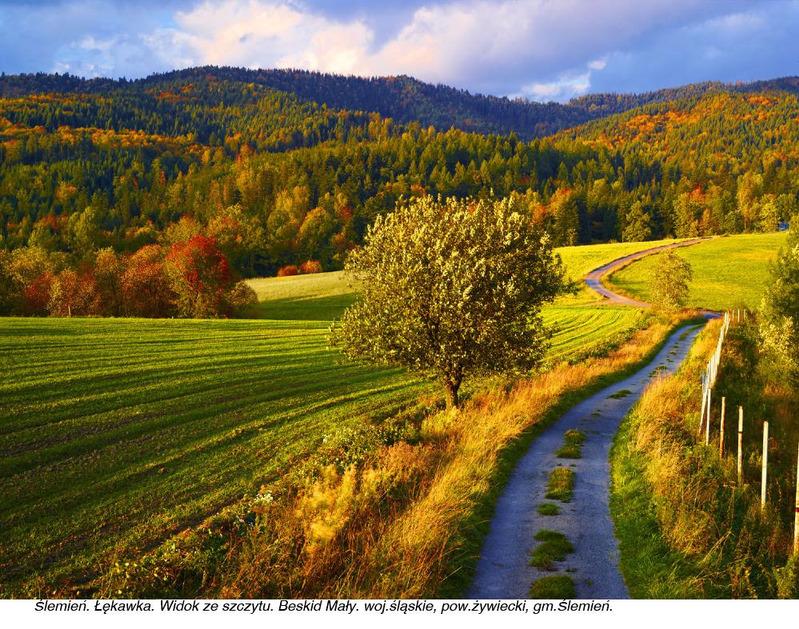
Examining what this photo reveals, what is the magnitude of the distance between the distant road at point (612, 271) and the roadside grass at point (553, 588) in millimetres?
77741

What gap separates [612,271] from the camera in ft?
360

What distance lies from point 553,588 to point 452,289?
12870 mm

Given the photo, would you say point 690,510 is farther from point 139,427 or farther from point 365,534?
point 139,427

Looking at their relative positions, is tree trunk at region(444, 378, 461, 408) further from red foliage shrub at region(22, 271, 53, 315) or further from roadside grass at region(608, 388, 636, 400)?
red foliage shrub at region(22, 271, 53, 315)

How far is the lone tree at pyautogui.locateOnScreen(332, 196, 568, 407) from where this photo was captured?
22.1 m

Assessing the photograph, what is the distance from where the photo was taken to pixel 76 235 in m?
163

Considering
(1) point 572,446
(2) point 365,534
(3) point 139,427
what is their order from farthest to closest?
(3) point 139,427 → (1) point 572,446 → (2) point 365,534

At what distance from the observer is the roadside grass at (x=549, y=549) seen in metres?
11.5

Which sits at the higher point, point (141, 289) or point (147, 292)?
point (141, 289)

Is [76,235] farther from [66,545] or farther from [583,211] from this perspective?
[66,545]

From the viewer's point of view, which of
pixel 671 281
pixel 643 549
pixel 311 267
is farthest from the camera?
pixel 311 267

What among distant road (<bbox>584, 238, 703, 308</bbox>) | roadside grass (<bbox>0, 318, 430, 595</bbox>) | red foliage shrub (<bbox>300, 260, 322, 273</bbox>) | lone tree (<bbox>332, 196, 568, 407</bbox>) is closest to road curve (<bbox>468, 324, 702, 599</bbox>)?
lone tree (<bbox>332, 196, 568, 407</bbox>)

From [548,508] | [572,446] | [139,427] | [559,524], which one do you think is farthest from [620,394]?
[139,427]

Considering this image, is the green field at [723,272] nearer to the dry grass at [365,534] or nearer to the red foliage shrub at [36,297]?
the dry grass at [365,534]
